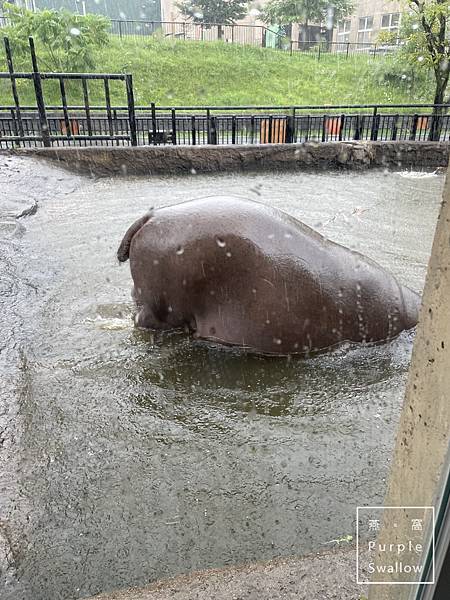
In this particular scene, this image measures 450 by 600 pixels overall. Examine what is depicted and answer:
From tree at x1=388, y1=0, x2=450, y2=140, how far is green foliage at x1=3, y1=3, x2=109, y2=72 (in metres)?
14.1

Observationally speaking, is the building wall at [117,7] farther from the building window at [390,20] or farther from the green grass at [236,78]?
the building window at [390,20]

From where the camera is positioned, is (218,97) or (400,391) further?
(218,97)

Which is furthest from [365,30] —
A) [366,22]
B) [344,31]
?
[344,31]

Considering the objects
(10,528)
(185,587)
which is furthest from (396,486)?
(10,528)

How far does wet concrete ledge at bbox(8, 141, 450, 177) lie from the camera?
1073 cm

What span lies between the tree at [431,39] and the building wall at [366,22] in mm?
13311

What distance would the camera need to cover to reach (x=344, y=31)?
35.6 m

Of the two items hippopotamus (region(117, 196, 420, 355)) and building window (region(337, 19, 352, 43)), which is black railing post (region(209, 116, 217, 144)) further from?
building window (region(337, 19, 352, 43))

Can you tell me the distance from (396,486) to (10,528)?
209 cm

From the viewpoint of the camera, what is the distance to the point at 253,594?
193 centimetres

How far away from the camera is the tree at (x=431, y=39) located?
1552 centimetres

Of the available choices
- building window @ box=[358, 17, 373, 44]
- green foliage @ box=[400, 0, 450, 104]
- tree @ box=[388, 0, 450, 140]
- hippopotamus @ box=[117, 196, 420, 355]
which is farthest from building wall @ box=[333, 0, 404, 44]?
hippopotamus @ box=[117, 196, 420, 355]

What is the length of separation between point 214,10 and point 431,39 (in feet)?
63.9

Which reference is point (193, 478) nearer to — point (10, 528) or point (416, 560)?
point (10, 528)
